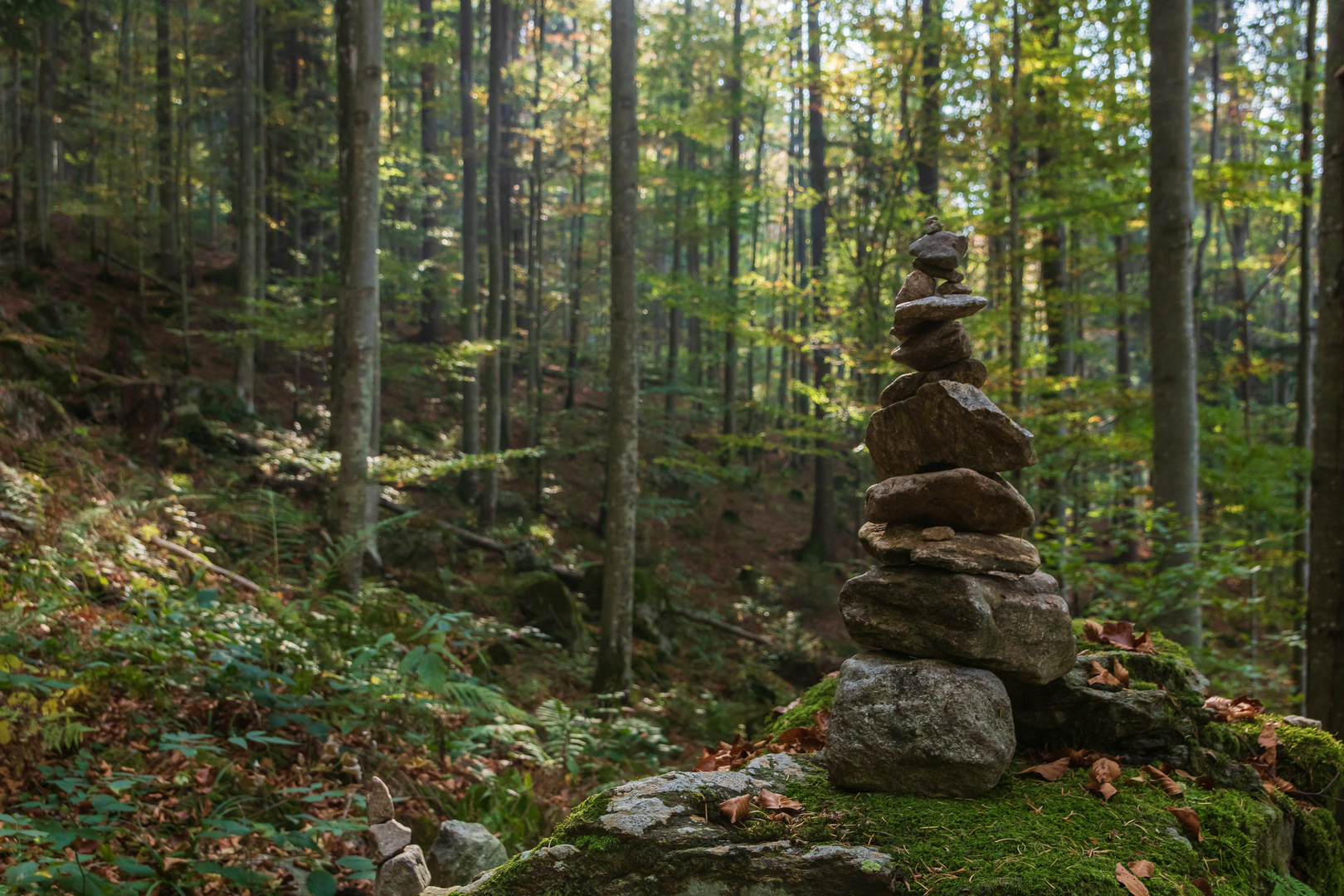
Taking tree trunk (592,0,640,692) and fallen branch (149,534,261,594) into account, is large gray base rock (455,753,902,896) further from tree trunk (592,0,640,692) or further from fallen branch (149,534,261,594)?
tree trunk (592,0,640,692)

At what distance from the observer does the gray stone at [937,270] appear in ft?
10.5

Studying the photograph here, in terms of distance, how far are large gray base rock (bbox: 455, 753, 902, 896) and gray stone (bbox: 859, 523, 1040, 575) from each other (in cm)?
103

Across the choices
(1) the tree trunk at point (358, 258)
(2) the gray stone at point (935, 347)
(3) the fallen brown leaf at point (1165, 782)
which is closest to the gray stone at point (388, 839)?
(2) the gray stone at point (935, 347)

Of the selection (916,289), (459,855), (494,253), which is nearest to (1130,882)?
(916,289)

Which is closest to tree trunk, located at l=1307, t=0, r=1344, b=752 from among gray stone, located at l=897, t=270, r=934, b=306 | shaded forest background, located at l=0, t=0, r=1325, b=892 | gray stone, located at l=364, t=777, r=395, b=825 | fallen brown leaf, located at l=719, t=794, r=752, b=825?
shaded forest background, located at l=0, t=0, r=1325, b=892

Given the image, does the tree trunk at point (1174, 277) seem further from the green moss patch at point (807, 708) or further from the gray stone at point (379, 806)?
the gray stone at point (379, 806)

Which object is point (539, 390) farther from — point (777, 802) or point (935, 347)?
point (777, 802)

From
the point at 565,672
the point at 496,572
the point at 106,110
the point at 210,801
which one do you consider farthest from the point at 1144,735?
the point at 106,110

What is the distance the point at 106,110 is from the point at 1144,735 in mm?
22261

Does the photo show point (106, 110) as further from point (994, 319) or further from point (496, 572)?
point (994, 319)

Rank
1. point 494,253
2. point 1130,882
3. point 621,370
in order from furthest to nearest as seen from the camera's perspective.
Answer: point 494,253
point 621,370
point 1130,882

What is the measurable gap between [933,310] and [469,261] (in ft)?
47.3

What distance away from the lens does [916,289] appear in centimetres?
315

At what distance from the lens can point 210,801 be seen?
393cm
